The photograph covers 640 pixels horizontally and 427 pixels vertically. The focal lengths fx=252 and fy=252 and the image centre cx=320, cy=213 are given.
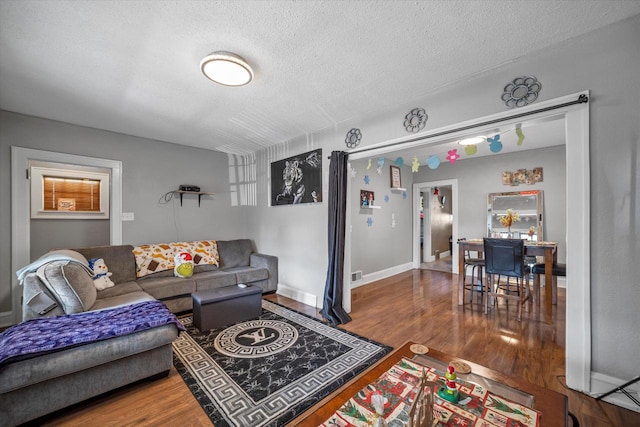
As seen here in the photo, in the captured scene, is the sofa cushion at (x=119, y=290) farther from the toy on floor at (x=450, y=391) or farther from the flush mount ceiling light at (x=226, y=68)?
the toy on floor at (x=450, y=391)

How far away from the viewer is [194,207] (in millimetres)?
4301

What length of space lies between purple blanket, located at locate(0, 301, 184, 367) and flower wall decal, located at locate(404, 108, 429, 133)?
2784 mm

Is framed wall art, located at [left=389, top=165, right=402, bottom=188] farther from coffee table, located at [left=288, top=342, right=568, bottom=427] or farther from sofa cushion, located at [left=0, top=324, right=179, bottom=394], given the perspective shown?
sofa cushion, located at [left=0, top=324, right=179, bottom=394]

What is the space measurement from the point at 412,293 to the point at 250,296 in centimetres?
257

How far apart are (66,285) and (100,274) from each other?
95 centimetres

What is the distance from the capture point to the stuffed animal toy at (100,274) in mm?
2775

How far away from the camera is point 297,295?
3.76 meters

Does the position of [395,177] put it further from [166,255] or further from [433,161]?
[166,255]

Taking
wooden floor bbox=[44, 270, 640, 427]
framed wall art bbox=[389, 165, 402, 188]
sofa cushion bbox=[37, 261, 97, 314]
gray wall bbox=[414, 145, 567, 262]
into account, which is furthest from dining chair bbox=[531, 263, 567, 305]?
sofa cushion bbox=[37, 261, 97, 314]

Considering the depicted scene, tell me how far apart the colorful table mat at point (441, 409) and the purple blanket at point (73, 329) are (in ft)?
5.12

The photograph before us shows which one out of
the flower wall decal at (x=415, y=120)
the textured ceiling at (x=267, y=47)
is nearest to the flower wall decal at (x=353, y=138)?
the textured ceiling at (x=267, y=47)

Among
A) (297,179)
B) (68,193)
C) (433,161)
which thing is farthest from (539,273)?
(68,193)

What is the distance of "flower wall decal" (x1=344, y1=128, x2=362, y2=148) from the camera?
3.09 m

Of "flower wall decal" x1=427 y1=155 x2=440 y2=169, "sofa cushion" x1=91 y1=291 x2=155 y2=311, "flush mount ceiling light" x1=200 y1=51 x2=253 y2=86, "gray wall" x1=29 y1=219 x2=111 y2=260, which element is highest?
"flush mount ceiling light" x1=200 y1=51 x2=253 y2=86
